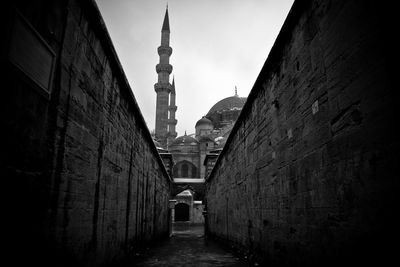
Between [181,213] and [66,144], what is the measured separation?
28.2 metres

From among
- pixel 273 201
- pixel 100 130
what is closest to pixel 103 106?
pixel 100 130

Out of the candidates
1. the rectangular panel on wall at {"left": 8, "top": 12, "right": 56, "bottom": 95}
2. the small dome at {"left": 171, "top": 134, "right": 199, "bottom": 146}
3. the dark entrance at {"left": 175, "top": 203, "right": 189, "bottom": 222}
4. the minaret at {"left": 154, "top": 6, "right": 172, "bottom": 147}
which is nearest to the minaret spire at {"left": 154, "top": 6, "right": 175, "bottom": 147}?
the minaret at {"left": 154, "top": 6, "right": 172, "bottom": 147}

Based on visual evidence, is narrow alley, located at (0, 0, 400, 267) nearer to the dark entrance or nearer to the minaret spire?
the dark entrance

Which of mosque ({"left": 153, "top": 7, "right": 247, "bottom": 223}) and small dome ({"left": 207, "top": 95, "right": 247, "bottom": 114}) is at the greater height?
small dome ({"left": 207, "top": 95, "right": 247, "bottom": 114})

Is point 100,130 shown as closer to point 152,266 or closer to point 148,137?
point 152,266

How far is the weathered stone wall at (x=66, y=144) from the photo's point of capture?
218 cm

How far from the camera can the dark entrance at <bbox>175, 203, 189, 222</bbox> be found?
97.1 feet

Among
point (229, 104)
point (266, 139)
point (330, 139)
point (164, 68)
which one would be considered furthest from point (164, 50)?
point (330, 139)

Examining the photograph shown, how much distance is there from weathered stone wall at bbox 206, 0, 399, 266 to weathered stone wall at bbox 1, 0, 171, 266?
9.40 feet

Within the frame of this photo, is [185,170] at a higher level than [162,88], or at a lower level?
lower

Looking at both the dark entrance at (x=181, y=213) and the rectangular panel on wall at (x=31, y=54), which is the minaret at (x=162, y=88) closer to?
the dark entrance at (x=181, y=213)

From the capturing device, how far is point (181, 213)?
2995 cm

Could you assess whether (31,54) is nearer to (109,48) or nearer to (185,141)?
(109,48)

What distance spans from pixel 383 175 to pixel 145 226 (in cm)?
838
